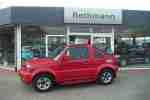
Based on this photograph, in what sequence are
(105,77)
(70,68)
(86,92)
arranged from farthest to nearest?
(105,77) < (70,68) < (86,92)

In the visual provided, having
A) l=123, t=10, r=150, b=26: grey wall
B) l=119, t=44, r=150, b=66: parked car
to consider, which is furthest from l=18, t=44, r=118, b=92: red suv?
l=119, t=44, r=150, b=66: parked car

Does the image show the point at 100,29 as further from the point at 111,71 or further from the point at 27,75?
the point at 27,75

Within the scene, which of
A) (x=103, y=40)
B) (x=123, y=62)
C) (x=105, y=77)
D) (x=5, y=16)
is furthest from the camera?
(x=123, y=62)

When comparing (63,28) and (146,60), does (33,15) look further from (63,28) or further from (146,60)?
(146,60)

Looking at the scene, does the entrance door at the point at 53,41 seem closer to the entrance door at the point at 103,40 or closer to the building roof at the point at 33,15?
the building roof at the point at 33,15

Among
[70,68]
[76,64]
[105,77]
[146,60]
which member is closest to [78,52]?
[76,64]

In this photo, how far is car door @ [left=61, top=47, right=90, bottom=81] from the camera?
1068cm

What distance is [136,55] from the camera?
17719 millimetres

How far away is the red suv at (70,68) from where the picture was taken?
10.3 meters

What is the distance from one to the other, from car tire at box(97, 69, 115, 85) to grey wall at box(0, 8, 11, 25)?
6.43m

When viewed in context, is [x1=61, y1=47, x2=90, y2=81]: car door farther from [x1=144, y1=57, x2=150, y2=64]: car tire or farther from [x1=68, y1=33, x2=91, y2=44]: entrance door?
[x1=144, y1=57, x2=150, y2=64]: car tire

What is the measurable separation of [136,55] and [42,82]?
896 centimetres

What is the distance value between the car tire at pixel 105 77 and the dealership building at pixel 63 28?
488 centimetres

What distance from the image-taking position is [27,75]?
10211 mm
